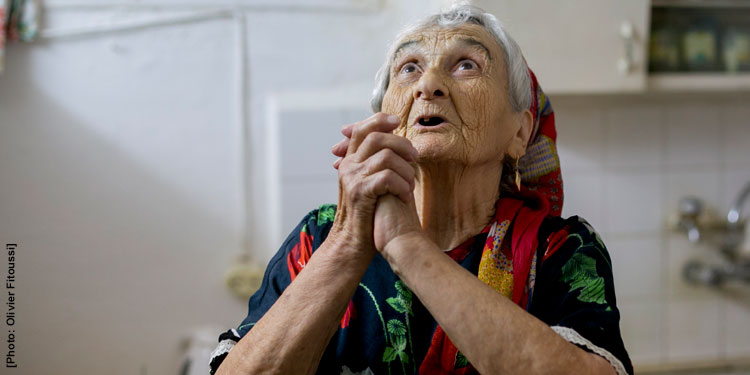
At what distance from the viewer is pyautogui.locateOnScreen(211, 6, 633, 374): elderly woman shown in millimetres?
803

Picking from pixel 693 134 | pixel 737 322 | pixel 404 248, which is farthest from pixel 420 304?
pixel 737 322

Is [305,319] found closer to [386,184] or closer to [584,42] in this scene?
[386,184]

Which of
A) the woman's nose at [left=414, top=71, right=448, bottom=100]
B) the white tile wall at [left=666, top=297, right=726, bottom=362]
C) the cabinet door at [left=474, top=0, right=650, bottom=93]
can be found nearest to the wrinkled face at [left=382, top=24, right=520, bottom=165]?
the woman's nose at [left=414, top=71, right=448, bottom=100]

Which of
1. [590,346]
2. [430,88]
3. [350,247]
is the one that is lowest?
[590,346]

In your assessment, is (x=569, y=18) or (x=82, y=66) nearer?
(x=569, y=18)

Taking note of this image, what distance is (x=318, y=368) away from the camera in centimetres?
96

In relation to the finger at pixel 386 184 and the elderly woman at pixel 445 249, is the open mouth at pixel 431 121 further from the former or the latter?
the finger at pixel 386 184

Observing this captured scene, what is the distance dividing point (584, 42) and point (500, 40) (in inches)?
31.8

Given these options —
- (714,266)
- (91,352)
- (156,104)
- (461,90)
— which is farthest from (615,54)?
(91,352)

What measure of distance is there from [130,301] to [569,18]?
1.45m

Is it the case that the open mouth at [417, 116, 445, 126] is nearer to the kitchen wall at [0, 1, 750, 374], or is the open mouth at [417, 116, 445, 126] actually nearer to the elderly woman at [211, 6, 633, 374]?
the elderly woman at [211, 6, 633, 374]

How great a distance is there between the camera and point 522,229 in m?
0.98

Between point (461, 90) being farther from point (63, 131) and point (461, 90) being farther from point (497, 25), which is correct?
point (63, 131)

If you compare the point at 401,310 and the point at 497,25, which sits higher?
the point at 497,25
